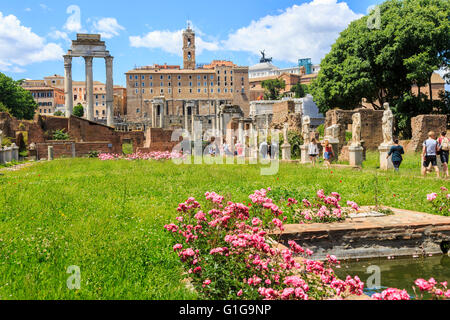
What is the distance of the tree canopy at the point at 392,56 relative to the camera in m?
26.5

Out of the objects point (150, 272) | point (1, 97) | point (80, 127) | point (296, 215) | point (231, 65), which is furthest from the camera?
point (231, 65)

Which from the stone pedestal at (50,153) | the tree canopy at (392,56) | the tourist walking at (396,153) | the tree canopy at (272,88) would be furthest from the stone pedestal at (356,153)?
the tree canopy at (272,88)

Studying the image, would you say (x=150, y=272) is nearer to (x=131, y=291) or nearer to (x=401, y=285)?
(x=131, y=291)

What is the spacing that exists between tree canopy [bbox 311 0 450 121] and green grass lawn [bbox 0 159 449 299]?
19.7 meters

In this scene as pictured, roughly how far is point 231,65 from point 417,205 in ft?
346

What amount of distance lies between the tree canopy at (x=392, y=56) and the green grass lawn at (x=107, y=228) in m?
19.7

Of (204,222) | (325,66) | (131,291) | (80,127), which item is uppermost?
(325,66)

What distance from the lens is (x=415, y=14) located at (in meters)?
27.0

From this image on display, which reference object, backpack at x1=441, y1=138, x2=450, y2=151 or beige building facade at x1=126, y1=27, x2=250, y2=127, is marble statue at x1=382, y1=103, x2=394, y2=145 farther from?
beige building facade at x1=126, y1=27, x2=250, y2=127

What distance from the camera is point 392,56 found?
1085 inches

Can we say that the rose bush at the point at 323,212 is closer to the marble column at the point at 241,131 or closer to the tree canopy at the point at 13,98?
the marble column at the point at 241,131

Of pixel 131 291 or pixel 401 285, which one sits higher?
pixel 131 291

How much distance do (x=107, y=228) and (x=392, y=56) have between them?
2677cm
